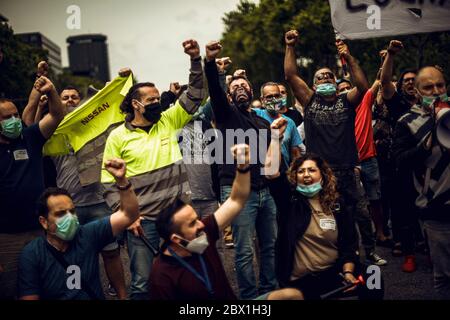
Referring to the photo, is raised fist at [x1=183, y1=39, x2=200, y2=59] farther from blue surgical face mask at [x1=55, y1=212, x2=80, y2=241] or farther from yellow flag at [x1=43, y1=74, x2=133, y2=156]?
blue surgical face mask at [x1=55, y1=212, x2=80, y2=241]

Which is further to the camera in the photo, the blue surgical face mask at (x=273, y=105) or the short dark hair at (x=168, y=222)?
the blue surgical face mask at (x=273, y=105)

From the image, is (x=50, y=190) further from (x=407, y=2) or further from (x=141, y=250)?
(x=407, y=2)

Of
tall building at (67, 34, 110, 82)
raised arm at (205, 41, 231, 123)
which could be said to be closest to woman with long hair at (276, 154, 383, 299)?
raised arm at (205, 41, 231, 123)

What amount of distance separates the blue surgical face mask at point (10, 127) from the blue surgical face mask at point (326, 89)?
8.55 ft

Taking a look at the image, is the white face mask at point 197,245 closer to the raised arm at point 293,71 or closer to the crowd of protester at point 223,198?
the crowd of protester at point 223,198

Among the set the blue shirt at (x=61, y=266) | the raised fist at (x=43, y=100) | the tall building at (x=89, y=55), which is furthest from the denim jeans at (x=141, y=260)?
the tall building at (x=89, y=55)

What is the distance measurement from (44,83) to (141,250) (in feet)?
4.49

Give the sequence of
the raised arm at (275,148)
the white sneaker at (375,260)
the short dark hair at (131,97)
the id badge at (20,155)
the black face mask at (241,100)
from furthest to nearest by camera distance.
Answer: the white sneaker at (375,260) → the black face mask at (241,100) → the short dark hair at (131,97) → the id badge at (20,155) → the raised arm at (275,148)

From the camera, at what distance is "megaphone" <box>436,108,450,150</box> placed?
3.77 m

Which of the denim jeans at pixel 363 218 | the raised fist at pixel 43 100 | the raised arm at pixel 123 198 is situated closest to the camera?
the raised arm at pixel 123 198

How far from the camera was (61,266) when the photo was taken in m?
3.80

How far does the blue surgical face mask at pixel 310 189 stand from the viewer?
4305 millimetres

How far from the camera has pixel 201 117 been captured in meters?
5.96

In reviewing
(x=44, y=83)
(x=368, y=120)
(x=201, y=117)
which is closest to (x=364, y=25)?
(x=368, y=120)
